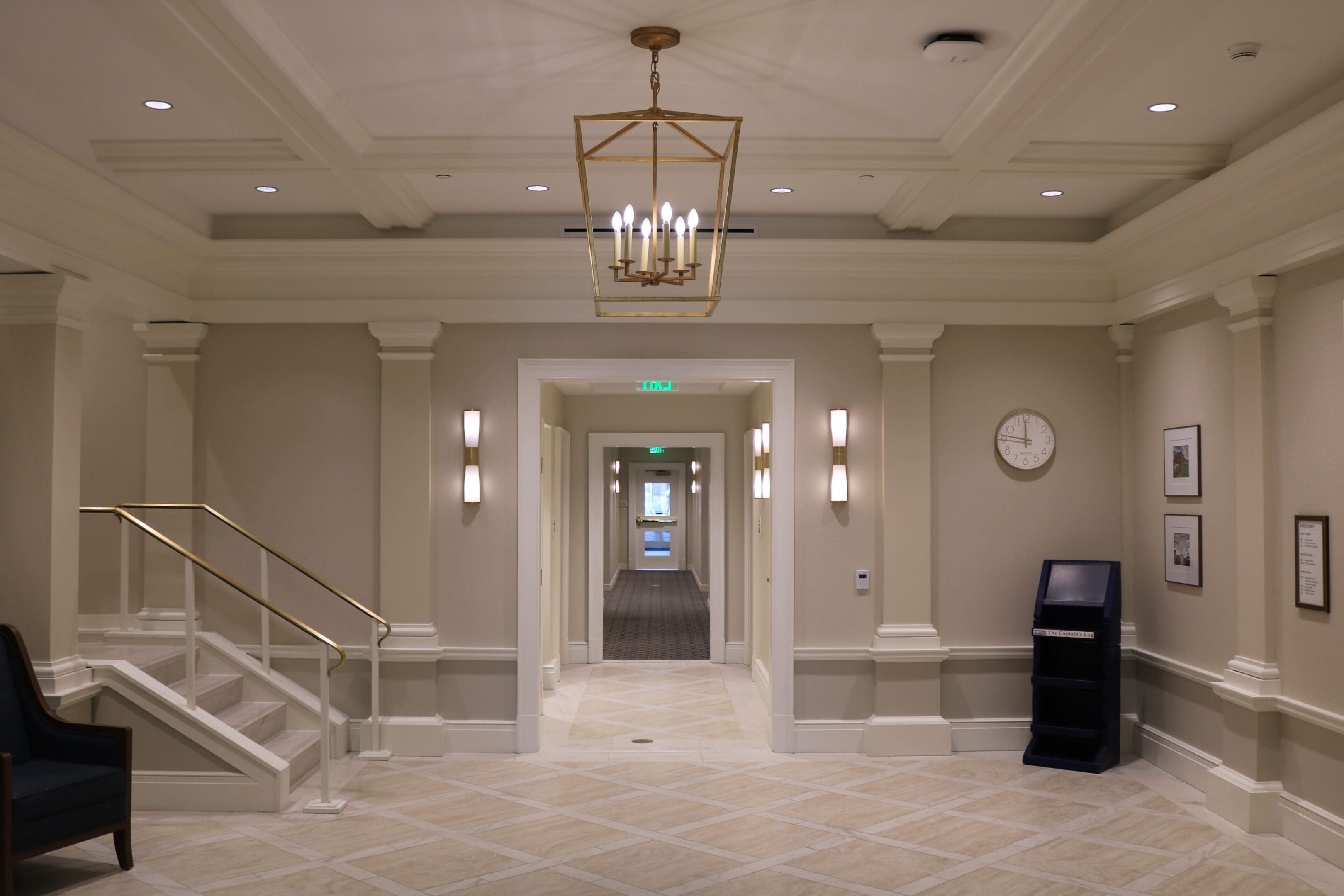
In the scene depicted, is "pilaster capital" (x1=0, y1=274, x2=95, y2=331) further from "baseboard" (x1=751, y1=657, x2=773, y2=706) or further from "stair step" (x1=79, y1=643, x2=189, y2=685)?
"baseboard" (x1=751, y1=657, x2=773, y2=706)

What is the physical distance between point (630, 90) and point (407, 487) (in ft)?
10.5

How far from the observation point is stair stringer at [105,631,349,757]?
6406 millimetres

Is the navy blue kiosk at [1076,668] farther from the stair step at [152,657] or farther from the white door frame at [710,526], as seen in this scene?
the stair step at [152,657]

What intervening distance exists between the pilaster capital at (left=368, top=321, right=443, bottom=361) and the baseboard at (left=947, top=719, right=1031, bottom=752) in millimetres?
4173

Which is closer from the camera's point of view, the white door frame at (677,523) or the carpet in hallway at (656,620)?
the carpet in hallway at (656,620)

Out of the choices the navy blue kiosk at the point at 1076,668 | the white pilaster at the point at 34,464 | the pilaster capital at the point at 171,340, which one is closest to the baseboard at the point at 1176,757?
the navy blue kiosk at the point at 1076,668

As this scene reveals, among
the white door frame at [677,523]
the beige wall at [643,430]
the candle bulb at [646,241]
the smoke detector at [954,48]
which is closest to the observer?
the candle bulb at [646,241]

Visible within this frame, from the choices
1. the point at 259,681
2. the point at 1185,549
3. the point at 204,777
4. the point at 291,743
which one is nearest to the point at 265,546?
the point at 259,681

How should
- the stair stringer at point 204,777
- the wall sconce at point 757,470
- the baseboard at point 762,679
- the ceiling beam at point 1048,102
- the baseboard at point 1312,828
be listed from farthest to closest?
1. the wall sconce at point 757,470
2. the baseboard at point 762,679
3. the stair stringer at point 204,777
4. the baseboard at point 1312,828
5. the ceiling beam at point 1048,102

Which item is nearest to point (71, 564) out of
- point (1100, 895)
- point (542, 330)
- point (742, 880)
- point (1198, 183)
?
point (542, 330)

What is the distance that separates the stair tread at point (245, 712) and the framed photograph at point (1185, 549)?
17.9ft

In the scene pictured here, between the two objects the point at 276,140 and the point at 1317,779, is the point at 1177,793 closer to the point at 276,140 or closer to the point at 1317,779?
the point at 1317,779

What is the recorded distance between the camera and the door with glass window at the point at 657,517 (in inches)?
904

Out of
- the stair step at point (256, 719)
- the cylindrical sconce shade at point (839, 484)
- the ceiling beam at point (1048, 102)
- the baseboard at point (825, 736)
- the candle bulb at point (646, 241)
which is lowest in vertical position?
the baseboard at point (825, 736)
